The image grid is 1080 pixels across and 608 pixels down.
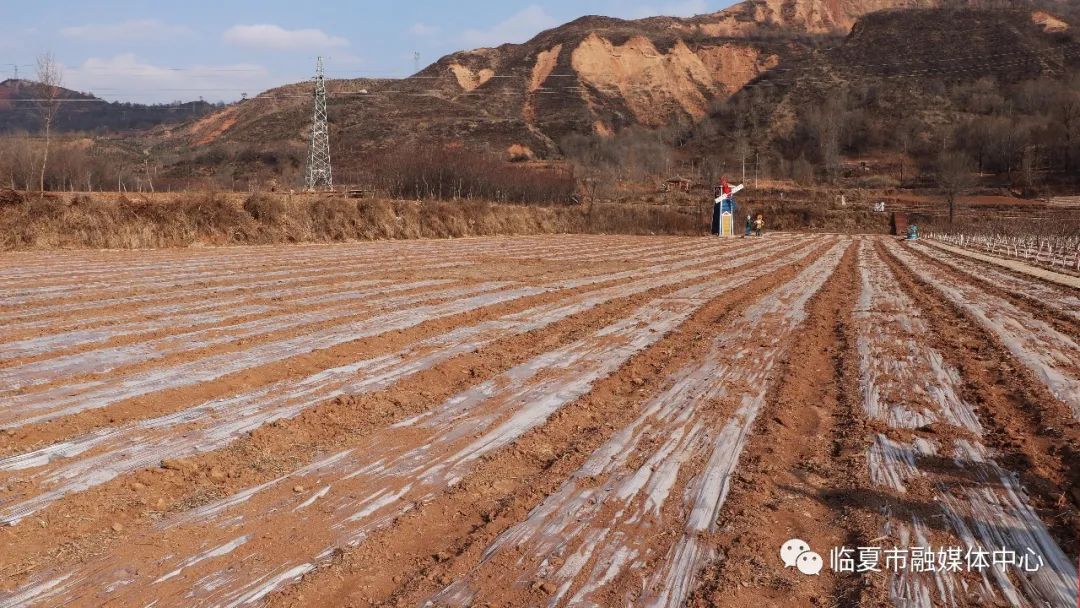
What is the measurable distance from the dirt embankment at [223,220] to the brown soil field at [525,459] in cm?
1283

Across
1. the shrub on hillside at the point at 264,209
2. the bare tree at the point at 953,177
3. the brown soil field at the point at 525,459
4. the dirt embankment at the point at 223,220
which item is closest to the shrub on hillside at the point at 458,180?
the dirt embankment at the point at 223,220

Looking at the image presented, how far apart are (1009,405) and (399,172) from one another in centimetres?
4701

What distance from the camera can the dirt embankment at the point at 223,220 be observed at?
1928cm

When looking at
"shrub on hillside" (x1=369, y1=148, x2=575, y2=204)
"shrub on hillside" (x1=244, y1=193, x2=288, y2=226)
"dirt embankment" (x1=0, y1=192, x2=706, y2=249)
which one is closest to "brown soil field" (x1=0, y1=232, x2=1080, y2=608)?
"dirt embankment" (x1=0, y1=192, x2=706, y2=249)

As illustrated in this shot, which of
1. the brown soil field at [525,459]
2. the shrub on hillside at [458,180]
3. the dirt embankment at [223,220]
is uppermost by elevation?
the shrub on hillside at [458,180]

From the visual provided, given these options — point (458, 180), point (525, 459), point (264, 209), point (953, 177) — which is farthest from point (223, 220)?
point (953, 177)

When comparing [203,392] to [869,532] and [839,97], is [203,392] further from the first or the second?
[839,97]

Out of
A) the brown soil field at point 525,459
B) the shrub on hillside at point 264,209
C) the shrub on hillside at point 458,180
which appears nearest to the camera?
the brown soil field at point 525,459

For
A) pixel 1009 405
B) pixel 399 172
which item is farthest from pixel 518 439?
pixel 399 172

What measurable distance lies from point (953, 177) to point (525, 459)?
212 feet

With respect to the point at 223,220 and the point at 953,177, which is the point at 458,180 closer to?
the point at 223,220

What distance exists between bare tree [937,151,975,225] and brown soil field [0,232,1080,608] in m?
53.5

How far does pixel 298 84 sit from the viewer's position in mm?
123688

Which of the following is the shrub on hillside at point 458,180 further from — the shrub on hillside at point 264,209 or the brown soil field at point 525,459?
the brown soil field at point 525,459
